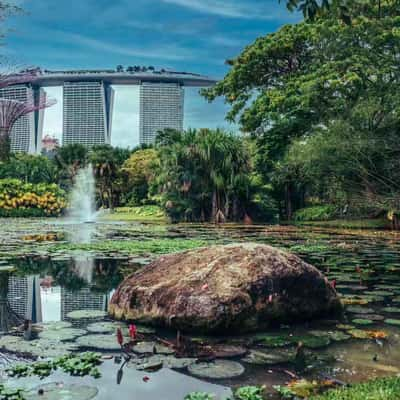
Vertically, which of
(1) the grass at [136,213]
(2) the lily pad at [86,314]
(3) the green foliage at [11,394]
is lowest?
(1) the grass at [136,213]

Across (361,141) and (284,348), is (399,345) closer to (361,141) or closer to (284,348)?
(284,348)

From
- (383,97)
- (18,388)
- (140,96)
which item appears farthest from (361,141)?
(140,96)

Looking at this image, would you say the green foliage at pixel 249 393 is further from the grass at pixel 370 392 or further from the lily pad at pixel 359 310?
the lily pad at pixel 359 310

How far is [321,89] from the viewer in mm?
19453

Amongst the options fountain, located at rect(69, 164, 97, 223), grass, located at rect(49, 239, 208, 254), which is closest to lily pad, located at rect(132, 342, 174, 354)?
grass, located at rect(49, 239, 208, 254)

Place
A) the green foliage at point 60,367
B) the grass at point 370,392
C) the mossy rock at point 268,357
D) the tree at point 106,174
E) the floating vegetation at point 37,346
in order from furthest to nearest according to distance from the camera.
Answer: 1. the tree at point 106,174
2. the floating vegetation at point 37,346
3. the mossy rock at point 268,357
4. the green foliage at point 60,367
5. the grass at point 370,392

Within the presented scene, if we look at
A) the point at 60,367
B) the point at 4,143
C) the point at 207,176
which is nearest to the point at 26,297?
the point at 60,367

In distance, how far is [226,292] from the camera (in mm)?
4582

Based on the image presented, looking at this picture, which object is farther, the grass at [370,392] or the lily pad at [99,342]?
the lily pad at [99,342]

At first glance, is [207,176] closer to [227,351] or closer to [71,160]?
[227,351]

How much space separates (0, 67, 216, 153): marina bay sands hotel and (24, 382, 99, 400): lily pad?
119685 mm

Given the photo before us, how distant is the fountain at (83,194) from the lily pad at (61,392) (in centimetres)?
3921

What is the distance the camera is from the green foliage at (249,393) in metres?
2.88

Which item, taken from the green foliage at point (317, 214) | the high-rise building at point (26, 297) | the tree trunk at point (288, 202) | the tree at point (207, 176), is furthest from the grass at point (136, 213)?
the high-rise building at point (26, 297)
